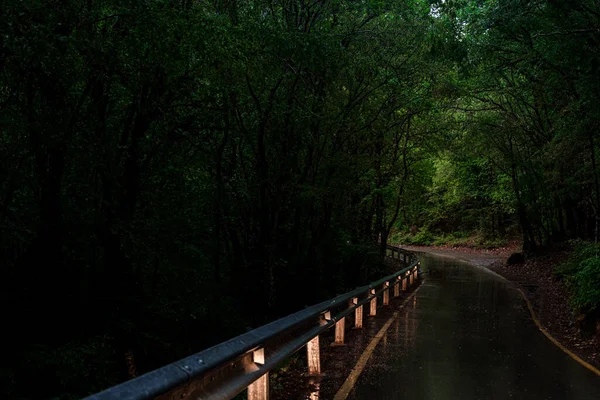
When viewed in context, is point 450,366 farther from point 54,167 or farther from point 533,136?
point 533,136

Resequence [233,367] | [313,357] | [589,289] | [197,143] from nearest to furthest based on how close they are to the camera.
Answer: [233,367], [313,357], [589,289], [197,143]

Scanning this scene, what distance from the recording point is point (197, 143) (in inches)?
532

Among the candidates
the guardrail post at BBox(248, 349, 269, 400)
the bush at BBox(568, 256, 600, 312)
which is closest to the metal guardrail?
the guardrail post at BBox(248, 349, 269, 400)

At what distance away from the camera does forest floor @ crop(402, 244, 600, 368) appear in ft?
33.4

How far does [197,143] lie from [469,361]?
8.60 m

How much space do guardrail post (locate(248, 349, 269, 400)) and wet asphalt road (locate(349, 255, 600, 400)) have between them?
161cm

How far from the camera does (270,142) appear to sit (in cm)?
1577

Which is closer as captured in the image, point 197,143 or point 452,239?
point 197,143

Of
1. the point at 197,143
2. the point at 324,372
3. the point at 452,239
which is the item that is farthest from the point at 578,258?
the point at 452,239

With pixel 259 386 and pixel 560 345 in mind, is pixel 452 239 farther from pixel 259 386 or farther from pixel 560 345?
pixel 259 386

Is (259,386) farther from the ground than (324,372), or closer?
farther from the ground

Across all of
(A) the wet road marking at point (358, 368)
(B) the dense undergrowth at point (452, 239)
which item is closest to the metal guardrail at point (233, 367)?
(A) the wet road marking at point (358, 368)

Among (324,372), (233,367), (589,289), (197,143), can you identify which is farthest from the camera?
(197,143)

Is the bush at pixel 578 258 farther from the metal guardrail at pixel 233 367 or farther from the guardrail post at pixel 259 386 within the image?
the guardrail post at pixel 259 386
